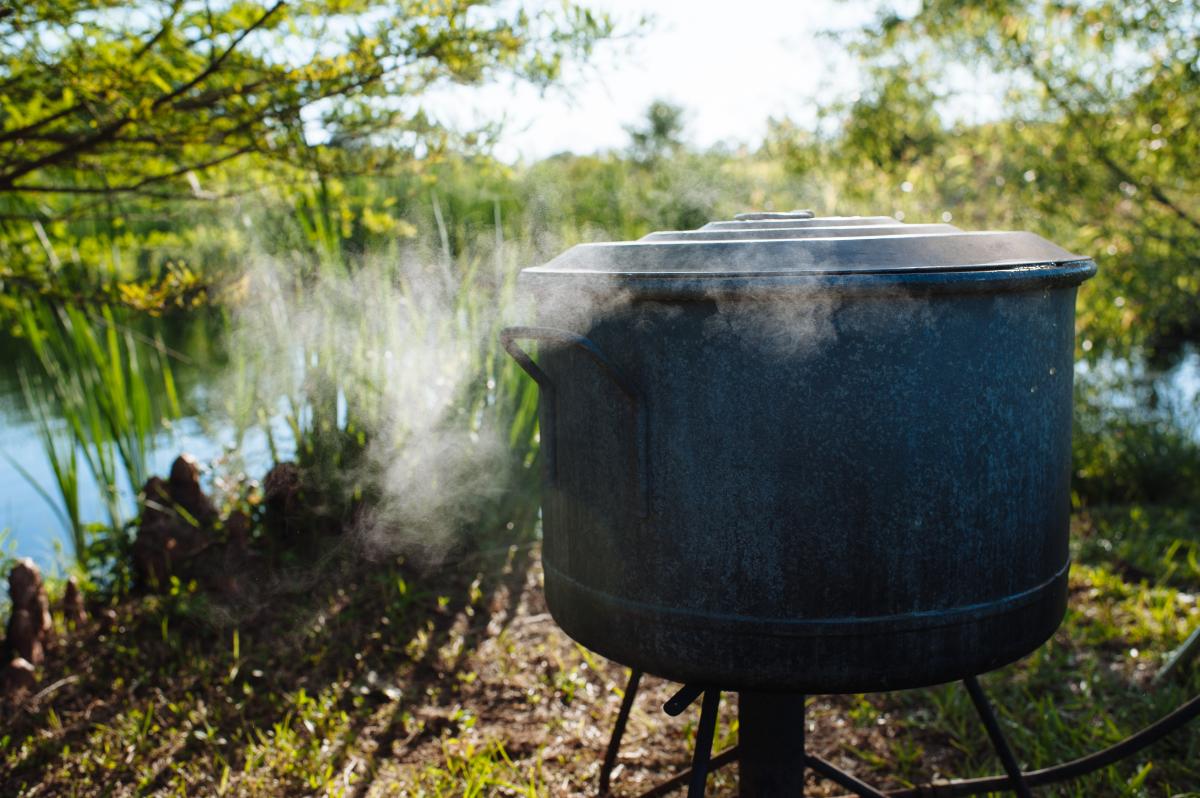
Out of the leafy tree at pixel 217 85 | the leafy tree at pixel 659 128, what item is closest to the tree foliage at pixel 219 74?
the leafy tree at pixel 217 85

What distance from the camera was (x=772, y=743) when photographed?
6.41 ft

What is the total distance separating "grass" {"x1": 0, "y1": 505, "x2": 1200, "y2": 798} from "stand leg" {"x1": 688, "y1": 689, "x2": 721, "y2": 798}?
2.69 ft

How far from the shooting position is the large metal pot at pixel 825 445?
1446 millimetres

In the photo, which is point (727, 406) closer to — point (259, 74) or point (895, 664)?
point (895, 664)

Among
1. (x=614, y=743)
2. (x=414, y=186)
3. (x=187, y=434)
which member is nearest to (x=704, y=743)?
(x=614, y=743)

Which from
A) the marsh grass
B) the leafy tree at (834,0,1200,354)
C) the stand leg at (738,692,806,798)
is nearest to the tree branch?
the marsh grass

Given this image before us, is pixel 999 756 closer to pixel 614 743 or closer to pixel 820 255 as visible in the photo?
pixel 614 743

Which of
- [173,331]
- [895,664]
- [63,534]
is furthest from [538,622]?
[173,331]

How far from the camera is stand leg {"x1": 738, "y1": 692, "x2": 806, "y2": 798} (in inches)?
76.4

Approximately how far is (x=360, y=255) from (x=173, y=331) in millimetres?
6458

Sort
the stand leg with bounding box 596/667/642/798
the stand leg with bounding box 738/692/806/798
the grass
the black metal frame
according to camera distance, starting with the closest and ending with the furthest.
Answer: the black metal frame, the stand leg with bounding box 738/692/806/798, the stand leg with bounding box 596/667/642/798, the grass

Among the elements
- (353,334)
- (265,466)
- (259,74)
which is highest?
(259,74)

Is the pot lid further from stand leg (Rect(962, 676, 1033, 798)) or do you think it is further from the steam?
the steam

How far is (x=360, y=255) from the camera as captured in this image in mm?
3775
